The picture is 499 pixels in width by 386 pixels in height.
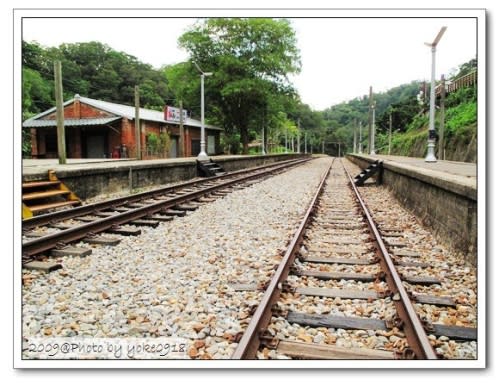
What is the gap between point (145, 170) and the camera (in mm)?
11820

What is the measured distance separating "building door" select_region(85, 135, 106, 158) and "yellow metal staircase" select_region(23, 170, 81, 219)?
18900mm

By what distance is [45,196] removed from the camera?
268 inches

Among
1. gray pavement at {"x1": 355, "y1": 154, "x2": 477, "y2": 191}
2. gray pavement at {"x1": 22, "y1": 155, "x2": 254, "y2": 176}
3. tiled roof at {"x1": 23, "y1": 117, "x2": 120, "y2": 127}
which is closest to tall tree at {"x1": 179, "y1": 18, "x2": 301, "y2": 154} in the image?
tiled roof at {"x1": 23, "y1": 117, "x2": 120, "y2": 127}

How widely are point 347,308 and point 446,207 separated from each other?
9.74 ft

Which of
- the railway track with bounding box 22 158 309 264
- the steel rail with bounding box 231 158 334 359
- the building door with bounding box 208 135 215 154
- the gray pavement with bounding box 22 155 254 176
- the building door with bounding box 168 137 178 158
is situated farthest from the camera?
the building door with bounding box 208 135 215 154

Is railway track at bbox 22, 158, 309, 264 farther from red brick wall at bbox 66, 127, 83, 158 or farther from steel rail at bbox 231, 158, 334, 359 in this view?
red brick wall at bbox 66, 127, 83, 158

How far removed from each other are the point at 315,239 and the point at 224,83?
2548cm

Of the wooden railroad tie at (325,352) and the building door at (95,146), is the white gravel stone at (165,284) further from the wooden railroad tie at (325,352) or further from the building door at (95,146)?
the building door at (95,146)

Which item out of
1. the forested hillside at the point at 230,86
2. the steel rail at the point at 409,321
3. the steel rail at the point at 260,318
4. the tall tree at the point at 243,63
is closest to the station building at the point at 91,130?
the forested hillside at the point at 230,86

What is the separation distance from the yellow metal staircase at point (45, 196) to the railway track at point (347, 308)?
415cm

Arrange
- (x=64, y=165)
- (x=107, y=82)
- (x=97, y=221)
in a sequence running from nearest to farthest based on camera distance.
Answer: (x=97, y=221)
(x=64, y=165)
(x=107, y=82)

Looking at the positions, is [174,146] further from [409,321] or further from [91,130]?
[409,321]

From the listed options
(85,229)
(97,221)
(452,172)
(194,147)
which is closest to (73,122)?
(194,147)

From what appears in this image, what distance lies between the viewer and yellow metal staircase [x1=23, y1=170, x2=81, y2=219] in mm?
6424
